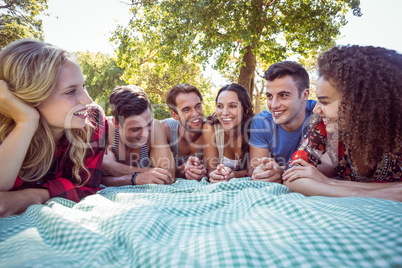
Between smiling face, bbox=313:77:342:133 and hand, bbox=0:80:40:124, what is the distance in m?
2.41

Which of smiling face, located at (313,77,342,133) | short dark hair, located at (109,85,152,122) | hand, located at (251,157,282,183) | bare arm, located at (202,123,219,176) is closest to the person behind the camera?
smiling face, located at (313,77,342,133)

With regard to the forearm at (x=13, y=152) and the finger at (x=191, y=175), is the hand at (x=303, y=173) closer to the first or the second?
the finger at (x=191, y=175)

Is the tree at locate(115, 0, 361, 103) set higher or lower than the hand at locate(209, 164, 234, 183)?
higher

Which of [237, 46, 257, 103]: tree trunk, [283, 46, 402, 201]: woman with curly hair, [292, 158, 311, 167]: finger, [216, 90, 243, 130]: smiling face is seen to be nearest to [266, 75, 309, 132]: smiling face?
[216, 90, 243, 130]: smiling face

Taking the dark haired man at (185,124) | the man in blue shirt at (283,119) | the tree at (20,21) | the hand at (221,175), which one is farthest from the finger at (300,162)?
the tree at (20,21)

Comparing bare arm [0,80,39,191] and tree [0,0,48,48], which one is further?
tree [0,0,48,48]

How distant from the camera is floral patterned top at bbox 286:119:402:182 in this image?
2.06m

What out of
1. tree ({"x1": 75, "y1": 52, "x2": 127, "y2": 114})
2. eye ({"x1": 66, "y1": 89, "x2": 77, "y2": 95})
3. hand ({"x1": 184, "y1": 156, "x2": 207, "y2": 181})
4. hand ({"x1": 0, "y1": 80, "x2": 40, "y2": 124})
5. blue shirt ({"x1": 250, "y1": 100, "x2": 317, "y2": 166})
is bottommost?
hand ({"x1": 184, "y1": 156, "x2": 207, "y2": 181})

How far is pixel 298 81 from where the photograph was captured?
3332 millimetres

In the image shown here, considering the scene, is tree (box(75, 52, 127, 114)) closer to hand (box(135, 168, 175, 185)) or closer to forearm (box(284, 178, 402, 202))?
hand (box(135, 168, 175, 185))

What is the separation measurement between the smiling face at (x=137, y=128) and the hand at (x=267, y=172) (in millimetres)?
1450

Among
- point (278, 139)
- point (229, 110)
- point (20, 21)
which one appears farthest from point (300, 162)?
point (20, 21)

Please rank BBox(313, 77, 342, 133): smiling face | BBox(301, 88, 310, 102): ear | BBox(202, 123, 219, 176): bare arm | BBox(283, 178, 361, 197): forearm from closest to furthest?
BBox(283, 178, 361, 197): forearm < BBox(313, 77, 342, 133): smiling face < BBox(301, 88, 310, 102): ear < BBox(202, 123, 219, 176): bare arm

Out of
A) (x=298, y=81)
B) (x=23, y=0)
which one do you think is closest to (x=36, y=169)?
(x=298, y=81)
